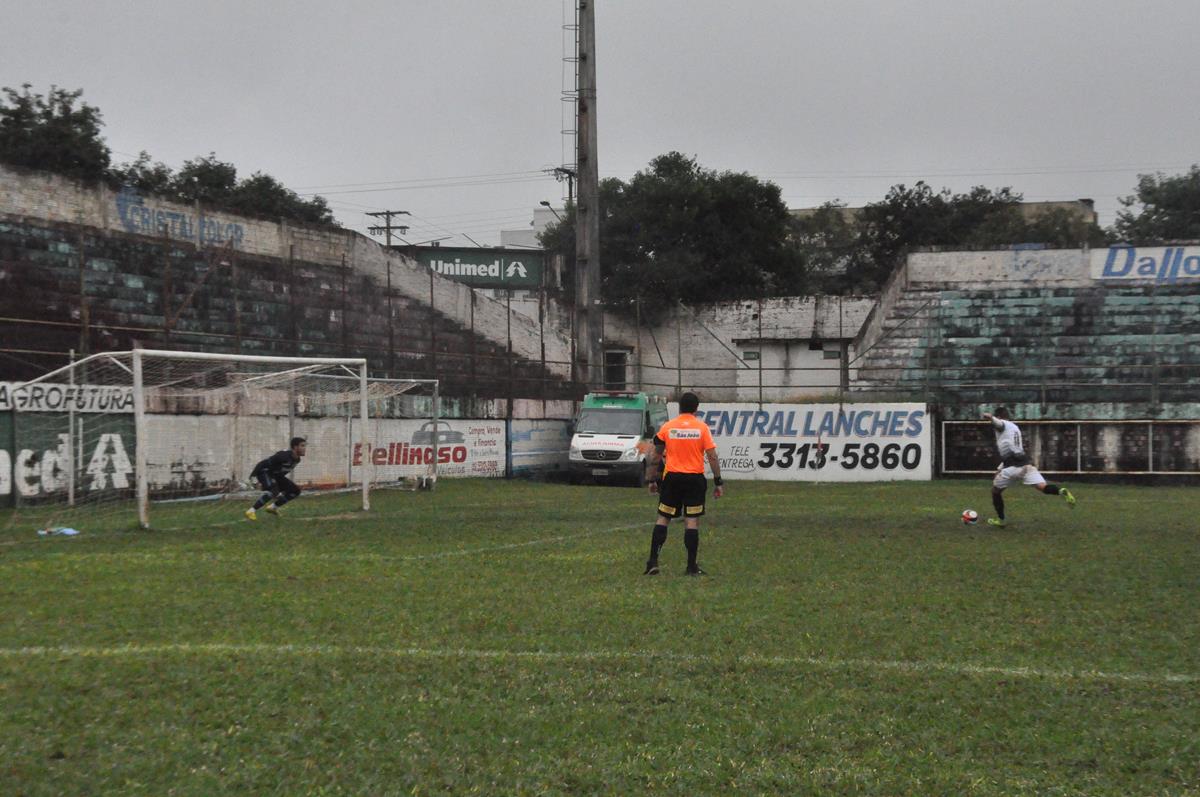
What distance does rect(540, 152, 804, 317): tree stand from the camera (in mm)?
50000

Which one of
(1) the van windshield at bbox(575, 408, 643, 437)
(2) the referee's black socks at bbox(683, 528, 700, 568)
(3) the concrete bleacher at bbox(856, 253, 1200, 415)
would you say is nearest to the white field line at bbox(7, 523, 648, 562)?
(2) the referee's black socks at bbox(683, 528, 700, 568)

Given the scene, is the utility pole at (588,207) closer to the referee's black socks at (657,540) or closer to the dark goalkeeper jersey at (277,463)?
the dark goalkeeper jersey at (277,463)

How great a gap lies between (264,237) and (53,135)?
35.5ft

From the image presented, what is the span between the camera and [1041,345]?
128ft

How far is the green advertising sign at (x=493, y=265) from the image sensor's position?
218 feet

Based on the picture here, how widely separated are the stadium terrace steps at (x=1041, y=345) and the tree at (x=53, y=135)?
1077 inches

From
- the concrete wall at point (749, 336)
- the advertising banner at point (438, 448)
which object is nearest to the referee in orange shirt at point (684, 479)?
the advertising banner at point (438, 448)

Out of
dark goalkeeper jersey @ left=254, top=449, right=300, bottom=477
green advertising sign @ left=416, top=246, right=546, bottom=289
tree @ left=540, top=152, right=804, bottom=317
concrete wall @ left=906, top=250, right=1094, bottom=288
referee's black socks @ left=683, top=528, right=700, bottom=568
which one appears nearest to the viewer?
referee's black socks @ left=683, top=528, right=700, bottom=568

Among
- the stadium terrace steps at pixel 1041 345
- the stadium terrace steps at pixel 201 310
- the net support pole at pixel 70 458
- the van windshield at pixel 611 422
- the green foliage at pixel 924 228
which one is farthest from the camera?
the green foliage at pixel 924 228

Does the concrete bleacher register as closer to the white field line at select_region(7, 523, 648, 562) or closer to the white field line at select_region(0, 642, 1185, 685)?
the white field line at select_region(7, 523, 648, 562)

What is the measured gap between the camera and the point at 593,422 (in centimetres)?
3206

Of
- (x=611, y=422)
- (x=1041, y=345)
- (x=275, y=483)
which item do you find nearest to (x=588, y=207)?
(x=611, y=422)

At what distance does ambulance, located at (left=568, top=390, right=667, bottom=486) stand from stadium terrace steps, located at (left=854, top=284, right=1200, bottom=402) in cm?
919

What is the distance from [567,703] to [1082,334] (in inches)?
1446
